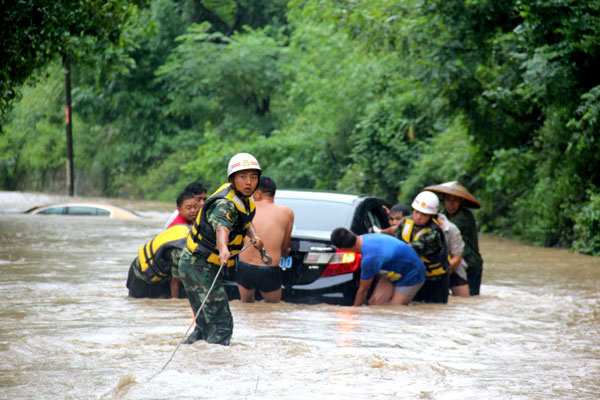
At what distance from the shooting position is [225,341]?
6.27 metres

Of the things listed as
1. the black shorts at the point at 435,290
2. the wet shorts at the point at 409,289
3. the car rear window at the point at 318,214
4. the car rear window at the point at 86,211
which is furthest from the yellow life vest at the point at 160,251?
the car rear window at the point at 86,211

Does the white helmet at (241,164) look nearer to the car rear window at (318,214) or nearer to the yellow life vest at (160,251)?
the yellow life vest at (160,251)

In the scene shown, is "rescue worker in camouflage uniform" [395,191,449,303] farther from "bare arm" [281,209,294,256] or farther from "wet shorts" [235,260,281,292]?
"wet shorts" [235,260,281,292]

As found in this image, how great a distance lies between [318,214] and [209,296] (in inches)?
116

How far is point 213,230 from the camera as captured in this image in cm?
609

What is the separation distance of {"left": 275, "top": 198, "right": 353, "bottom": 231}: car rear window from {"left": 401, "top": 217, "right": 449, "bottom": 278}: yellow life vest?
0.65 metres

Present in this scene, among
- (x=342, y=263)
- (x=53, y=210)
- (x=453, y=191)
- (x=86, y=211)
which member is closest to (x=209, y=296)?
(x=342, y=263)

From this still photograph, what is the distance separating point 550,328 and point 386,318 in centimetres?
164

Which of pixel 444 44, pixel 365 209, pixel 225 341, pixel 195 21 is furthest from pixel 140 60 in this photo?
pixel 225 341

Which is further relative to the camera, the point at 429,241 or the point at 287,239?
the point at 429,241

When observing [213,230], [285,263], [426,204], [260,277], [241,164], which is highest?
[241,164]

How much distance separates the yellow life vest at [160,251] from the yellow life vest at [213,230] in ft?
6.79

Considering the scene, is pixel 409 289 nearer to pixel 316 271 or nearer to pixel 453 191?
pixel 316 271

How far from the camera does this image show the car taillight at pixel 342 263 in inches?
327
